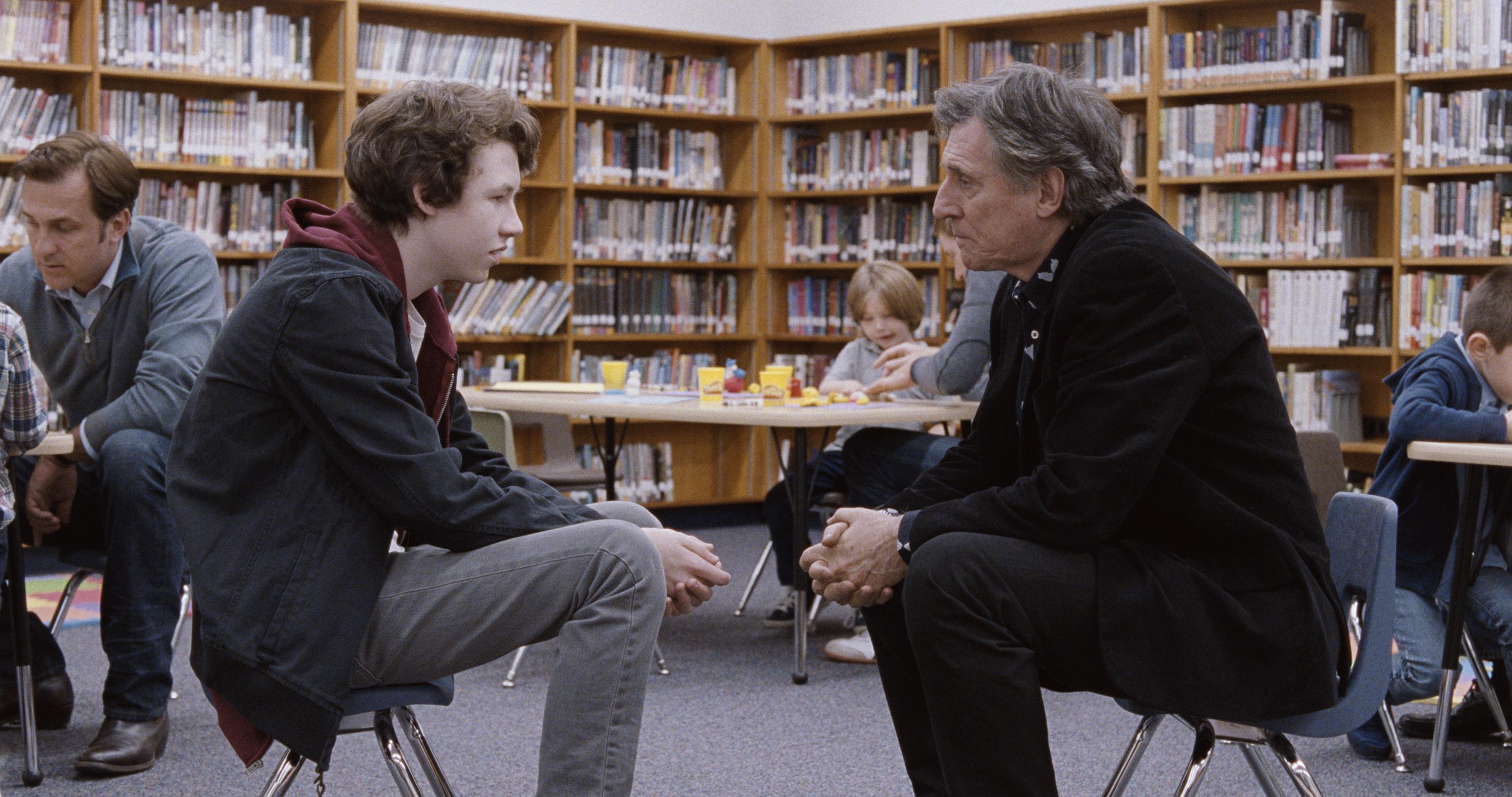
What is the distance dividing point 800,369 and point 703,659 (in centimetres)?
303

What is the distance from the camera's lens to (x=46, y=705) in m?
3.25

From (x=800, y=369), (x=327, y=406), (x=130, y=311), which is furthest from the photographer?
(x=800, y=369)

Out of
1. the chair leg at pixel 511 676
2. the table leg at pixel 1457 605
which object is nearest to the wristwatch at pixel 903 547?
the table leg at pixel 1457 605

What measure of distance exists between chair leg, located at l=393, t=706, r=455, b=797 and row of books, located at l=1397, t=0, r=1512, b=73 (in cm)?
468

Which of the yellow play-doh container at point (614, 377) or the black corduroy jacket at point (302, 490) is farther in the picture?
the yellow play-doh container at point (614, 377)

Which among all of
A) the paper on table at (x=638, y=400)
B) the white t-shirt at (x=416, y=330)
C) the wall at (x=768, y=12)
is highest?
the wall at (x=768, y=12)

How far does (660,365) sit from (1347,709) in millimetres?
5233

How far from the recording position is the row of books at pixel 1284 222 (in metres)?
5.65

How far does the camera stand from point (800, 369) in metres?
6.99

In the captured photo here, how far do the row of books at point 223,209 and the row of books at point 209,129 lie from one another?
110mm

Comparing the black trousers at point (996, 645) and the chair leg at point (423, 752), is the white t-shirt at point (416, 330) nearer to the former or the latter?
the chair leg at point (423, 752)

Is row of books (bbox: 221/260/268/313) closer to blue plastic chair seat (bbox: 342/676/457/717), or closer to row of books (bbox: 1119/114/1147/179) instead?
row of books (bbox: 1119/114/1147/179)

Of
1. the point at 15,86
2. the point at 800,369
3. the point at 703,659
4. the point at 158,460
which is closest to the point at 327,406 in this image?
the point at 158,460

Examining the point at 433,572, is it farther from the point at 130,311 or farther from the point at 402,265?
the point at 130,311
